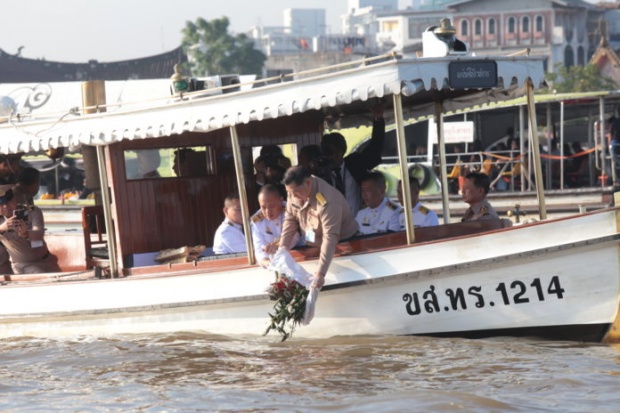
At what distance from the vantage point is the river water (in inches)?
296

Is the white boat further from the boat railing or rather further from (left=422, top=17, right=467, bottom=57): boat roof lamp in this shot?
the boat railing

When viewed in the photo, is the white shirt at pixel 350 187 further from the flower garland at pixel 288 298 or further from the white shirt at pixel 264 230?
the flower garland at pixel 288 298

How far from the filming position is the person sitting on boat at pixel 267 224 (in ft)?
29.5

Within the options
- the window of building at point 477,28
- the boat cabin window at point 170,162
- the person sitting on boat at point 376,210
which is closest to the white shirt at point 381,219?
the person sitting on boat at point 376,210

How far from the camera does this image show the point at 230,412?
7.46 meters

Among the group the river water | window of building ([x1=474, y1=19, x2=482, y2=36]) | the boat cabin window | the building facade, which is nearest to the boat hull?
the river water

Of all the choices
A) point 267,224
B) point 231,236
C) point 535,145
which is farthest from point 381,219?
point 535,145

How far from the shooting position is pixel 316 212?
8.68 metres

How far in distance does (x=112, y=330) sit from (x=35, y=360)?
0.77 meters

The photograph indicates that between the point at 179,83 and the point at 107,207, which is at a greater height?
the point at 179,83

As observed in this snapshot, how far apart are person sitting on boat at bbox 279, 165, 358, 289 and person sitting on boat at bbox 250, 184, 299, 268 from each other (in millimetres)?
188

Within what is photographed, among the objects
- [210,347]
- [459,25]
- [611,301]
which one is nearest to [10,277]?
[210,347]

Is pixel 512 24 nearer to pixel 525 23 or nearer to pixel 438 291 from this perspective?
pixel 525 23

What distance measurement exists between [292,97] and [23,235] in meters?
3.40
